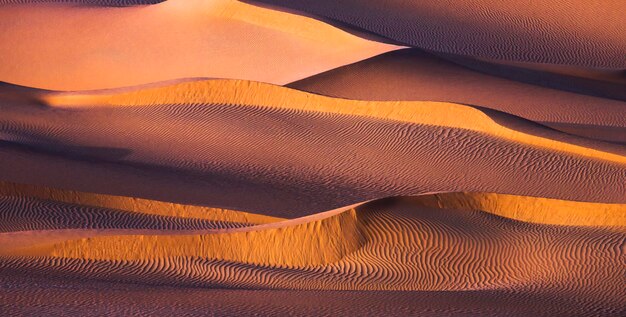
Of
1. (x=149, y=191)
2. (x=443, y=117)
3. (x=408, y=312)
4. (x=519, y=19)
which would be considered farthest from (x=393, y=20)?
(x=408, y=312)

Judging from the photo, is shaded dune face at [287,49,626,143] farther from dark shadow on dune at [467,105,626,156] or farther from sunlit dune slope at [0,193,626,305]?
sunlit dune slope at [0,193,626,305]

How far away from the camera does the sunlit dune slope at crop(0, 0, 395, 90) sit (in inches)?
338

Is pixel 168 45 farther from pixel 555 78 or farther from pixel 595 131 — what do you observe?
pixel 595 131

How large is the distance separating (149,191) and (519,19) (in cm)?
719

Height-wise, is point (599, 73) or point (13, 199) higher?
point (599, 73)

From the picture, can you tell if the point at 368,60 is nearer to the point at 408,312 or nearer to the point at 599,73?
the point at 599,73

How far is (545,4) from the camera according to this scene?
11.9 metres

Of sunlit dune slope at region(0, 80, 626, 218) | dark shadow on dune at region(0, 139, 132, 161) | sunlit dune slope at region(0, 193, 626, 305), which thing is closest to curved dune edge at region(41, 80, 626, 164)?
sunlit dune slope at region(0, 80, 626, 218)

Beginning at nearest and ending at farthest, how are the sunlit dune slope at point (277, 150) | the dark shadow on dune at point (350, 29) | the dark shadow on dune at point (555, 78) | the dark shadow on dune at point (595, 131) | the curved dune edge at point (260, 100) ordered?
the sunlit dune slope at point (277, 150) → the dark shadow on dune at point (595, 131) → the curved dune edge at point (260, 100) → the dark shadow on dune at point (555, 78) → the dark shadow on dune at point (350, 29)

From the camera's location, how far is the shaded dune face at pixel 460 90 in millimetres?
7621

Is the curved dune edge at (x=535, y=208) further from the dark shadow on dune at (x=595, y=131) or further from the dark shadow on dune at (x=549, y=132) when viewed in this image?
the dark shadow on dune at (x=595, y=131)

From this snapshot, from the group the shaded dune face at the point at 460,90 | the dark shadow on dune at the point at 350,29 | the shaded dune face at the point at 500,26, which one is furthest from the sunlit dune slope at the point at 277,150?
the shaded dune face at the point at 500,26

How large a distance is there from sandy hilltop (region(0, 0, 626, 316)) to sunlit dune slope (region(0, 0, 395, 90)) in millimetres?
23

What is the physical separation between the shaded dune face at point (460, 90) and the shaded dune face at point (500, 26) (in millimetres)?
1848
